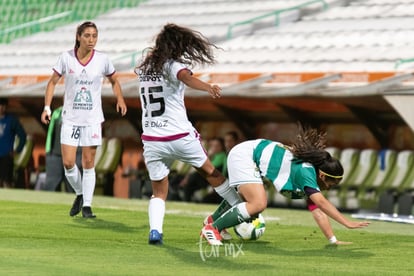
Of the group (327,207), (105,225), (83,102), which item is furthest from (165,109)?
(83,102)

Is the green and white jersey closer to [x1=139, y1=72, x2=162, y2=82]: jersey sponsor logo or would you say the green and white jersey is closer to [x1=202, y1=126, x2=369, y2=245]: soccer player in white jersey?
[x1=202, y1=126, x2=369, y2=245]: soccer player in white jersey

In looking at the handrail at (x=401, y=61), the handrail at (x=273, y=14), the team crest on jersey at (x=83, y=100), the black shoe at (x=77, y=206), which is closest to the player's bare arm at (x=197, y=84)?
the team crest on jersey at (x=83, y=100)

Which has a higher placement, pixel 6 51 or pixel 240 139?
pixel 6 51

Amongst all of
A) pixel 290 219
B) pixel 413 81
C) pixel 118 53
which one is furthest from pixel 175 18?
pixel 290 219

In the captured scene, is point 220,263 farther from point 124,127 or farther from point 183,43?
point 124,127

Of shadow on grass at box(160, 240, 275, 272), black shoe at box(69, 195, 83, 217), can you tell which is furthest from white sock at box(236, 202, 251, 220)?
black shoe at box(69, 195, 83, 217)

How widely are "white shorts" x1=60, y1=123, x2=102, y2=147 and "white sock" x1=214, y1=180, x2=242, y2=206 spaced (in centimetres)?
271

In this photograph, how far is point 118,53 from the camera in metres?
27.0

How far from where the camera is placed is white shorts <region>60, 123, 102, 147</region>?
13.4 m

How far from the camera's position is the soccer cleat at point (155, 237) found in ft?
35.4

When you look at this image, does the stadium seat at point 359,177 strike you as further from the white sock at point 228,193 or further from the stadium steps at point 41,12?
the stadium steps at point 41,12

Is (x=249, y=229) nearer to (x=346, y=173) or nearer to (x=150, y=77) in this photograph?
(x=150, y=77)

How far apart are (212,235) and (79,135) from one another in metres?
3.18

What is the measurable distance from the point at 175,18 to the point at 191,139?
17875 mm
